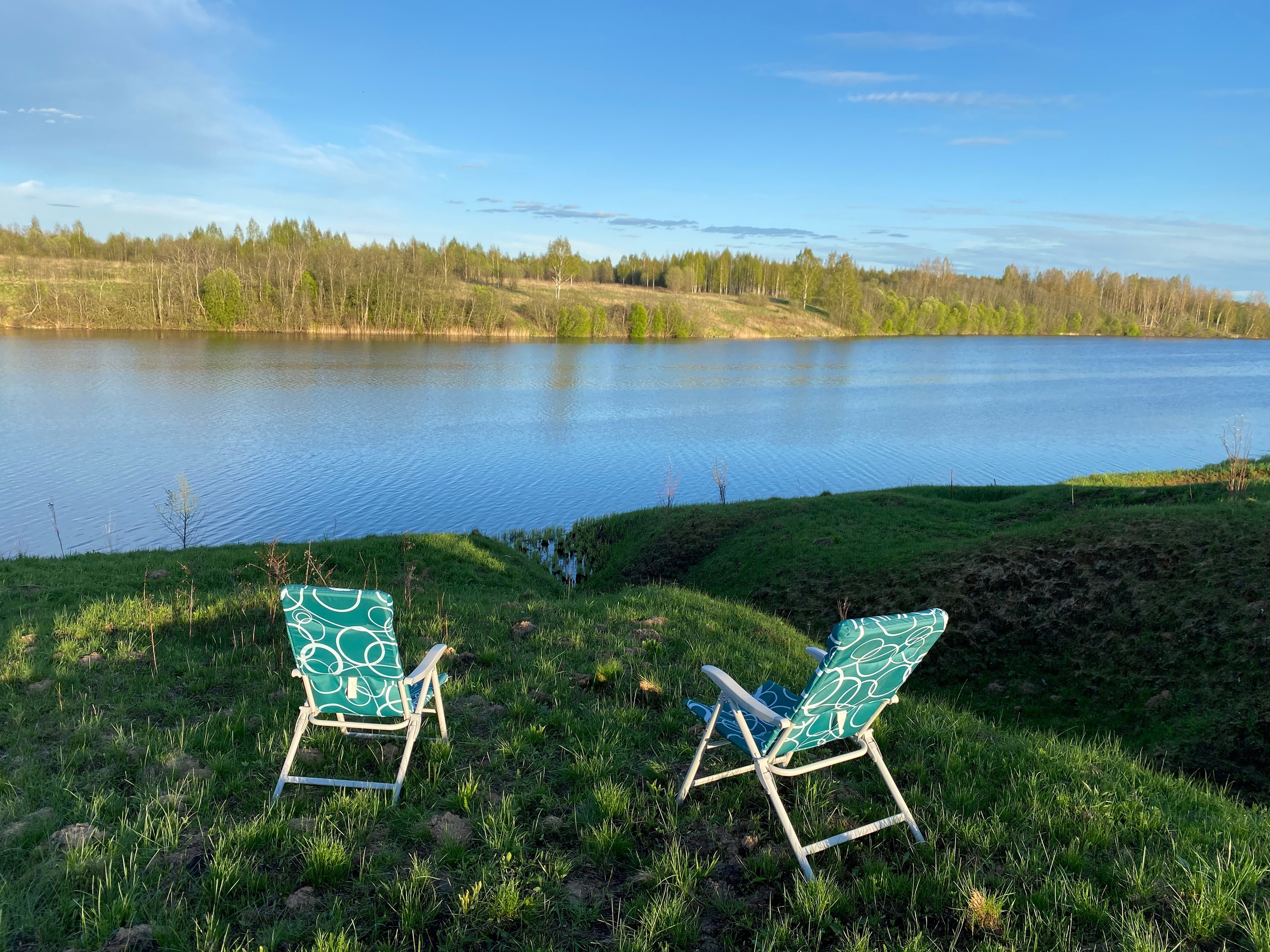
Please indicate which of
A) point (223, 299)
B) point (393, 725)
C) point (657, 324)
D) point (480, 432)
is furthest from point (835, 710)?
point (657, 324)

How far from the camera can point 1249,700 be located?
6492 mm

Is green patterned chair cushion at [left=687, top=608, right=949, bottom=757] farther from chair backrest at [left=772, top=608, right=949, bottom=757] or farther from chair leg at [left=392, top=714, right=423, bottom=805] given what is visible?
chair leg at [left=392, top=714, right=423, bottom=805]

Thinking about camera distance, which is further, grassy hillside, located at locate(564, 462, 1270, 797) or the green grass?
grassy hillside, located at locate(564, 462, 1270, 797)

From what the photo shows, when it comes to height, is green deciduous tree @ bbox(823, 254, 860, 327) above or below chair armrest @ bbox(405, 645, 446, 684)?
above

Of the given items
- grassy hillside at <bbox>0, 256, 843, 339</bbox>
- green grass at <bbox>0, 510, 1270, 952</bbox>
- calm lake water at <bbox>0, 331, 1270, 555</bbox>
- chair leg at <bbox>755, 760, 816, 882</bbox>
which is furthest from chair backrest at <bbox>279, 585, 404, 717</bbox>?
grassy hillside at <bbox>0, 256, 843, 339</bbox>

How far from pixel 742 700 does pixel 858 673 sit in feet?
2.08

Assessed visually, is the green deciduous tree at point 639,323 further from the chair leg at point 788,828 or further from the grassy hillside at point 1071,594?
the chair leg at point 788,828

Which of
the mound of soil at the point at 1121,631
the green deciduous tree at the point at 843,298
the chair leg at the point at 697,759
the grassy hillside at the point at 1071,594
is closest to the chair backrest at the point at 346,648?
the chair leg at the point at 697,759

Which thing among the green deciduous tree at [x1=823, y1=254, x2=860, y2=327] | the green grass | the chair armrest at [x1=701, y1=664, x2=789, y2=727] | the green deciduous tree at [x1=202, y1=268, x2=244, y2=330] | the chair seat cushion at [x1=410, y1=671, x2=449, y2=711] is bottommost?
the green grass

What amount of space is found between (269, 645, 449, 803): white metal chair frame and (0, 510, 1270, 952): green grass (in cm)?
9

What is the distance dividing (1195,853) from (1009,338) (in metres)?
152

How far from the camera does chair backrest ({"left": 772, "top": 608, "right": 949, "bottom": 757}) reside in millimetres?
3576

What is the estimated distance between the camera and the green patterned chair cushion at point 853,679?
3.58 metres

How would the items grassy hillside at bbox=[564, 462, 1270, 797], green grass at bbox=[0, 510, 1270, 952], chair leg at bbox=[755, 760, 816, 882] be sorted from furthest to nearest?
grassy hillside at bbox=[564, 462, 1270, 797]
chair leg at bbox=[755, 760, 816, 882]
green grass at bbox=[0, 510, 1270, 952]
